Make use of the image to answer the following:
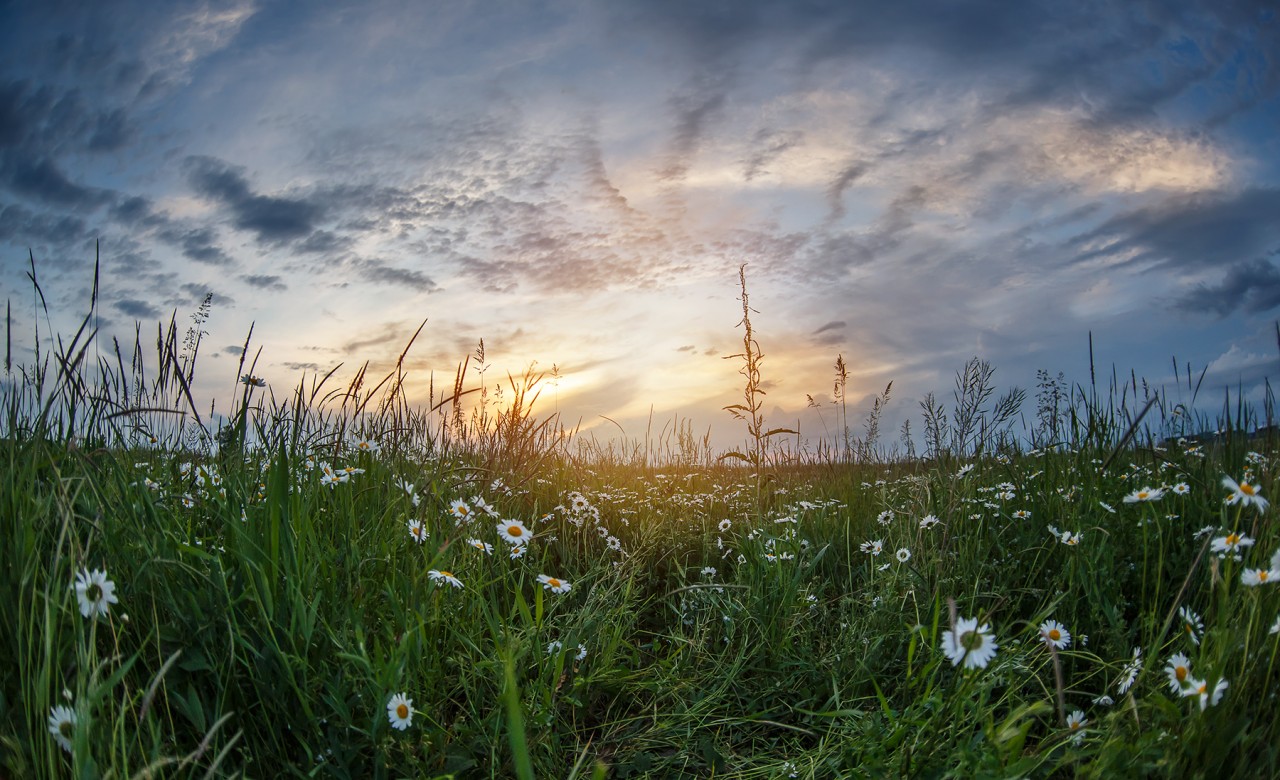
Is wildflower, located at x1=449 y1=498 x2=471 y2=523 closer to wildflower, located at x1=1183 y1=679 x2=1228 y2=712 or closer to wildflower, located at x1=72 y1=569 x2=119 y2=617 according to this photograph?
wildflower, located at x1=72 y1=569 x2=119 y2=617

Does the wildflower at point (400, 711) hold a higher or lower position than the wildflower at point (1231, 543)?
lower

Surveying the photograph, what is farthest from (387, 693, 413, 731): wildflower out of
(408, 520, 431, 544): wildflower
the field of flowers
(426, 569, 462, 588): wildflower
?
(408, 520, 431, 544): wildflower

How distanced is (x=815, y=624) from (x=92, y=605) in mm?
2629

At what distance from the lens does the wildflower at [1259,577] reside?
1.83 m

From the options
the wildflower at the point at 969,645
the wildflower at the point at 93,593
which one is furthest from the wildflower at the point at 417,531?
the wildflower at the point at 969,645

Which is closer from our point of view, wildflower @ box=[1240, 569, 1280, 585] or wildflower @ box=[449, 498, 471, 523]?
wildflower @ box=[1240, 569, 1280, 585]

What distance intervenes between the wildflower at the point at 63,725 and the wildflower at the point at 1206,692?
248cm

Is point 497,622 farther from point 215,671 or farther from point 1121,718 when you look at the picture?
point 1121,718

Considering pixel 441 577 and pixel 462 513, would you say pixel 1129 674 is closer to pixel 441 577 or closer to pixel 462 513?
pixel 441 577

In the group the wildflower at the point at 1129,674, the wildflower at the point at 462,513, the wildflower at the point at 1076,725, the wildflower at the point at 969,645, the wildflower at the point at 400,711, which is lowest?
the wildflower at the point at 1076,725

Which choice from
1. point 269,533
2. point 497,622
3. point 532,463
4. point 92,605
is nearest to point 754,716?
point 497,622

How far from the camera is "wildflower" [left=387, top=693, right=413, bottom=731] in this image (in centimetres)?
190

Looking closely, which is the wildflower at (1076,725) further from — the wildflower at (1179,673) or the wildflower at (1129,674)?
the wildflower at (1179,673)

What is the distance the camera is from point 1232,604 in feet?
6.91
